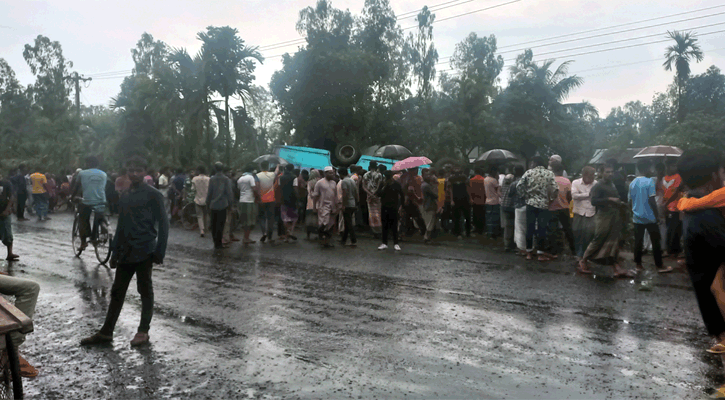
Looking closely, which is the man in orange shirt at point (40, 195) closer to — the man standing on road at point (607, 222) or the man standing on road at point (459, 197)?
the man standing on road at point (459, 197)

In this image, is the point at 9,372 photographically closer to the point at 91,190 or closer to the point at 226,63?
the point at 91,190

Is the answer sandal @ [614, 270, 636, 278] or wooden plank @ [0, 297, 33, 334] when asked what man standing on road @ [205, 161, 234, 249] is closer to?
sandal @ [614, 270, 636, 278]

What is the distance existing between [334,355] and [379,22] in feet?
150

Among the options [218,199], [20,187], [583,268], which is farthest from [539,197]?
[20,187]

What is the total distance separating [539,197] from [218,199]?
6.73 m

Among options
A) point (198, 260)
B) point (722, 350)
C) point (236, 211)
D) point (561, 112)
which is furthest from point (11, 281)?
point (561, 112)

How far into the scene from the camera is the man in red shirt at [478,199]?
1614 cm

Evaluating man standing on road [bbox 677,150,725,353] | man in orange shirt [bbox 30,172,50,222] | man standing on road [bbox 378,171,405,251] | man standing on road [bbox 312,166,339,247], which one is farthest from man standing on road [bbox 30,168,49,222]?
man standing on road [bbox 677,150,725,353]

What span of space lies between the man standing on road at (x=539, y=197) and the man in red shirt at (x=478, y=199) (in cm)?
406

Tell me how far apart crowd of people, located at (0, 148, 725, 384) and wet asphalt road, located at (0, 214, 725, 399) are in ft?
1.83

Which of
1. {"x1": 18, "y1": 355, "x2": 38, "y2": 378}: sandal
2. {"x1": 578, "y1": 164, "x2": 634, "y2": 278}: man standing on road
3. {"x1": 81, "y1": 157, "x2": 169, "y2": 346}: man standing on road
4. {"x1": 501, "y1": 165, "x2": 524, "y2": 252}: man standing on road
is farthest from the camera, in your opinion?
{"x1": 501, "y1": 165, "x2": 524, "y2": 252}: man standing on road

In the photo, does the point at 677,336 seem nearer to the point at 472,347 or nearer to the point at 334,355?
the point at 472,347

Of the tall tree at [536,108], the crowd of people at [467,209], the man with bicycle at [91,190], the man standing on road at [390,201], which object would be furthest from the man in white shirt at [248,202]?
the tall tree at [536,108]

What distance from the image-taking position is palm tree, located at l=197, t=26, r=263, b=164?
96.2 feet
